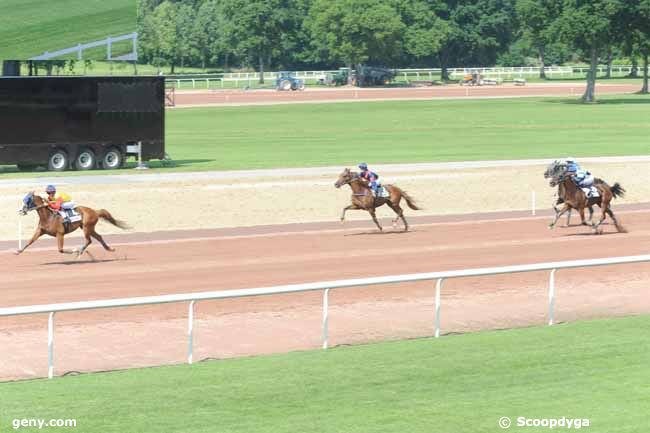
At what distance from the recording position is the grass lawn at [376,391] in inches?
415

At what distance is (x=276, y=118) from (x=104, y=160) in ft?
84.6

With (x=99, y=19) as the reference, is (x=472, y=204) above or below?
below

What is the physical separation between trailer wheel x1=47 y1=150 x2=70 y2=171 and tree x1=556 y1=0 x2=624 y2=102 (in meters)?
45.7

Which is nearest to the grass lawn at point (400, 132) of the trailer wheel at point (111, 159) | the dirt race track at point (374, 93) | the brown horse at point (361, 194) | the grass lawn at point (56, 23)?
the trailer wheel at point (111, 159)

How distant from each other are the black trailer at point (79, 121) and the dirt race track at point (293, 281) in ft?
39.6

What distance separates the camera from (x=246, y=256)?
Answer: 80.7 ft

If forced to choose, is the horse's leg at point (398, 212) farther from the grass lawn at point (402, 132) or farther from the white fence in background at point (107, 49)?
the white fence in background at point (107, 49)

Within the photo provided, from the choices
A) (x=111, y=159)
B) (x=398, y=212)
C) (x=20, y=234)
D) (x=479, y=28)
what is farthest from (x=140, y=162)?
(x=479, y=28)

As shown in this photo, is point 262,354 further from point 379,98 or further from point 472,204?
point 379,98

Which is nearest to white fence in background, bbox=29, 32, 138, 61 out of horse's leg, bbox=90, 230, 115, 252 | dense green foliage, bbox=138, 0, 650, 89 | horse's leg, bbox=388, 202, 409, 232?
horse's leg, bbox=388, 202, 409, 232

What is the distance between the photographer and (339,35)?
11031 centimetres

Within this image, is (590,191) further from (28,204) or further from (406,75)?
(406,75)

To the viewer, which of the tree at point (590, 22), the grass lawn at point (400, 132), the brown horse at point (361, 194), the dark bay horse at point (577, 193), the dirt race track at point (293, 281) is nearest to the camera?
the dirt race track at point (293, 281)

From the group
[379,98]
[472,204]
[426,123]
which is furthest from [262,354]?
[379,98]
